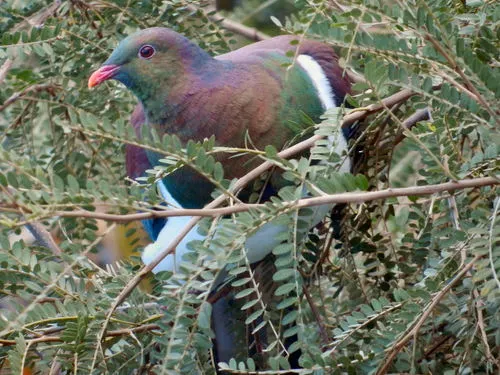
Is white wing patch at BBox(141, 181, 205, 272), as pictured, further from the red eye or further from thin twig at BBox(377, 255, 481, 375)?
thin twig at BBox(377, 255, 481, 375)

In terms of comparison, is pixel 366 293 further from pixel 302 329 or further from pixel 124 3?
pixel 124 3

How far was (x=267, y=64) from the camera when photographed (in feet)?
5.07

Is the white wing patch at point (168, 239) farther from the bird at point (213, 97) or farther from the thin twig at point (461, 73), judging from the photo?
the thin twig at point (461, 73)

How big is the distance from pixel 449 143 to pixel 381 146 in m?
0.41

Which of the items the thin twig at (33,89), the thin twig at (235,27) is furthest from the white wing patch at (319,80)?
the thin twig at (33,89)

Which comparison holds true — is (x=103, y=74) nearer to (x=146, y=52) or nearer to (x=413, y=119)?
(x=146, y=52)

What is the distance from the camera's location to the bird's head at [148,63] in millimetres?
1521

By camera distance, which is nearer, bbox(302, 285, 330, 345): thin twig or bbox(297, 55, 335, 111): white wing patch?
bbox(302, 285, 330, 345): thin twig

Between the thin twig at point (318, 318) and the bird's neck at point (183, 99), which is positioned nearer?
the thin twig at point (318, 318)

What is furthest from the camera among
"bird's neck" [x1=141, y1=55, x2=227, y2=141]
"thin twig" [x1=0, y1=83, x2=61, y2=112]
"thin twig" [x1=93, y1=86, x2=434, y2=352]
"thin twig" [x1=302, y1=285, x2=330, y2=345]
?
"thin twig" [x1=0, y1=83, x2=61, y2=112]

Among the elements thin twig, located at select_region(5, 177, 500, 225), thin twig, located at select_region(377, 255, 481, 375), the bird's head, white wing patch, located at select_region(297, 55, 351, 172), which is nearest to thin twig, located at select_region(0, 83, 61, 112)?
the bird's head

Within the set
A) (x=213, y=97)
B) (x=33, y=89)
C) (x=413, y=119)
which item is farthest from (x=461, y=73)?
(x=33, y=89)

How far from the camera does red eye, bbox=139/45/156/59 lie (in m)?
1.53

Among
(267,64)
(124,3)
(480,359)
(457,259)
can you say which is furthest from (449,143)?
(124,3)
